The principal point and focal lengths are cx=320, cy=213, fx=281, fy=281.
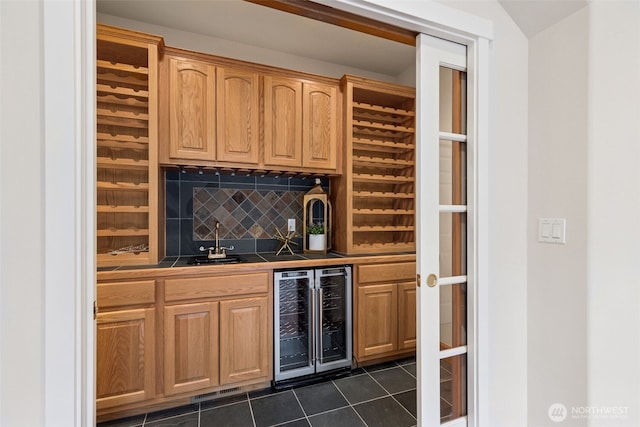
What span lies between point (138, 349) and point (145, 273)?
1.55ft

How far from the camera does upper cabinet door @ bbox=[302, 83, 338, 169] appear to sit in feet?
8.16

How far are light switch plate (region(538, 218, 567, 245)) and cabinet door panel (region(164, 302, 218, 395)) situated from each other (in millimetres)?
1978

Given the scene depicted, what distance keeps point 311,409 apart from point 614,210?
1997 millimetres

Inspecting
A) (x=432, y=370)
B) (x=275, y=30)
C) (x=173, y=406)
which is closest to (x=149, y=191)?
(x=173, y=406)

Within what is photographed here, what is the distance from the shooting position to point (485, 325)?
1.42 meters

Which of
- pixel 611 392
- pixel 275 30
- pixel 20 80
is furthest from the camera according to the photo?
pixel 275 30

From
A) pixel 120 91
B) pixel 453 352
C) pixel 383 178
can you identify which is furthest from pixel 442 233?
pixel 120 91

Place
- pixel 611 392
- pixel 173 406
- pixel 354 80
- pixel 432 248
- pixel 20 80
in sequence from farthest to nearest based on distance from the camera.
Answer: pixel 354 80 < pixel 173 406 < pixel 432 248 < pixel 611 392 < pixel 20 80

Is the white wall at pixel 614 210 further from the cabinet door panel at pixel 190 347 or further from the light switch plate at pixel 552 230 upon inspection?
the cabinet door panel at pixel 190 347

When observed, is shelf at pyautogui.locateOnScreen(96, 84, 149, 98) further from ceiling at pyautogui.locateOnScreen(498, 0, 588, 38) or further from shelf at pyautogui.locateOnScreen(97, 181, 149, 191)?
ceiling at pyautogui.locateOnScreen(498, 0, 588, 38)

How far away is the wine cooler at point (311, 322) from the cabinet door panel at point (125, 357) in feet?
2.70

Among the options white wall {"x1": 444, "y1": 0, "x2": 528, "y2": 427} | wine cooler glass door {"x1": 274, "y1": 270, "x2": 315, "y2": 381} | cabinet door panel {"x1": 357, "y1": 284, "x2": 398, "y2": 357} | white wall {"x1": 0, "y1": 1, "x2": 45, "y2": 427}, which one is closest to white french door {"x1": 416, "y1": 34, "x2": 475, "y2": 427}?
white wall {"x1": 444, "y1": 0, "x2": 528, "y2": 427}

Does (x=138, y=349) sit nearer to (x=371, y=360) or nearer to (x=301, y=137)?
(x=371, y=360)

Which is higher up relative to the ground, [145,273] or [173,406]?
[145,273]
